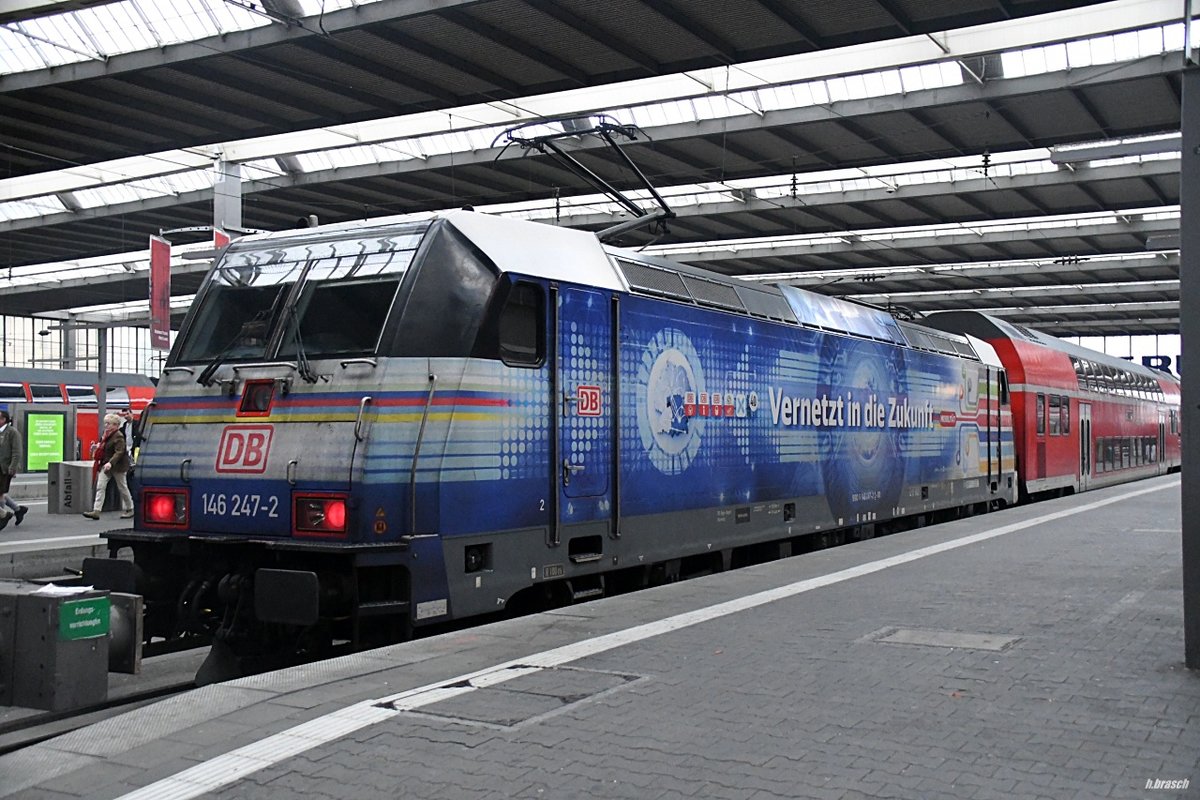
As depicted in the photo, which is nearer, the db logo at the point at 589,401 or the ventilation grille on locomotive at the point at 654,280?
the db logo at the point at 589,401

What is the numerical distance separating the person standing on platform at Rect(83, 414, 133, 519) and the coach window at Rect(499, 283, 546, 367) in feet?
41.1

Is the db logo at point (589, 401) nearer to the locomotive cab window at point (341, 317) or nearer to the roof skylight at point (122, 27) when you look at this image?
the locomotive cab window at point (341, 317)

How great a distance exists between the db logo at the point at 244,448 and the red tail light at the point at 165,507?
48 centimetres

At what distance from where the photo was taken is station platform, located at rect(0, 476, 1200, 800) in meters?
4.75

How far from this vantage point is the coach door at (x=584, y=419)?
886cm

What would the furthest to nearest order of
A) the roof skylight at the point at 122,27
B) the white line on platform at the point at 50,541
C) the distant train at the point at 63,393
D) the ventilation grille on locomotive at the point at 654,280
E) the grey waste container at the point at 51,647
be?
1. the distant train at the point at 63,393
2. the roof skylight at the point at 122,27
3. the white line on platform at the point at 50,541
4. the ventilation grille on locomotive at the point at 654,280
5. the grey waste container at the point at 51,647

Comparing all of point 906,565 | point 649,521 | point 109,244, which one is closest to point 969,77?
point 906,565

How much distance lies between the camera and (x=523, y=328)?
855 cm

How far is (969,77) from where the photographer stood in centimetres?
1892

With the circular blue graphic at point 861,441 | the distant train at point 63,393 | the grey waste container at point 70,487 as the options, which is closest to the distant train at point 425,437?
the circular blue graphic at point 861,441

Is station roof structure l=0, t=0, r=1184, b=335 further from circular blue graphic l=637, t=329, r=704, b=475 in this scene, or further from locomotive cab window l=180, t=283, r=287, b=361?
locomotive cab window l=180, t=283, r=287, b=361

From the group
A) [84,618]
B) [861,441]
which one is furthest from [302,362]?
[861,441]

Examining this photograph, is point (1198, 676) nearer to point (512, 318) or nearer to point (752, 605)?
point (752, 605)

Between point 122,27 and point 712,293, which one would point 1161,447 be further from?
point 122,27
